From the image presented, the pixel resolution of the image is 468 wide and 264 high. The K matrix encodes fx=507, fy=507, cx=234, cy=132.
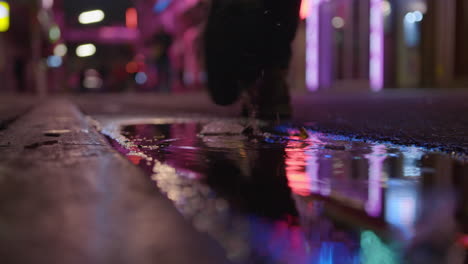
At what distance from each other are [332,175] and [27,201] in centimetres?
59

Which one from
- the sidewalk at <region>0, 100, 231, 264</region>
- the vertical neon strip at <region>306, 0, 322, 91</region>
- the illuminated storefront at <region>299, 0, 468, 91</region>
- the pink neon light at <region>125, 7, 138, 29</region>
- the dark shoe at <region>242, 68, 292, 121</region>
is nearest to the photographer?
the sidewalk at <region>0, 100, 231, 264</region>

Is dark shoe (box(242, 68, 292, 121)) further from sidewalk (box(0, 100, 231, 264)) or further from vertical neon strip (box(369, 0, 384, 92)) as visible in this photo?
vertical neon strip (box(369, 0, 384, 92))

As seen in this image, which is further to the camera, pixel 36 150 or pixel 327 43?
pixel 327 43

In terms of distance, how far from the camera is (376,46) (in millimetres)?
10484

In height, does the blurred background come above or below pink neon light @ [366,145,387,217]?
above

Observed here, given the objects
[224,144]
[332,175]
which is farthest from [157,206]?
[224,144]

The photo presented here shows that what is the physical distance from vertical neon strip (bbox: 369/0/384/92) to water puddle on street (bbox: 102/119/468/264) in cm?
948

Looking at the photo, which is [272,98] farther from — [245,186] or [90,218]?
[90,218]

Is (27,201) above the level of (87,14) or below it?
below

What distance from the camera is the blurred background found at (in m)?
10.2

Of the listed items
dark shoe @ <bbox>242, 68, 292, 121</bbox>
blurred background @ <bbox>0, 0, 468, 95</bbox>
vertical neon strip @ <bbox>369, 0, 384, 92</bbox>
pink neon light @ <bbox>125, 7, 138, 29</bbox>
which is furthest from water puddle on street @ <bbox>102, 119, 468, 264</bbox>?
pink neon light @ <bbox>125, 7, 138, 29</bbox>

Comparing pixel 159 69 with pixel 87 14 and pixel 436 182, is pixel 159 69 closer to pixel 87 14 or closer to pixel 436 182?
pixel 87 14

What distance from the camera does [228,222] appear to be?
2.18 ft

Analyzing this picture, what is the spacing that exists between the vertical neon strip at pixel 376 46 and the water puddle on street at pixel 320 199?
948cm
